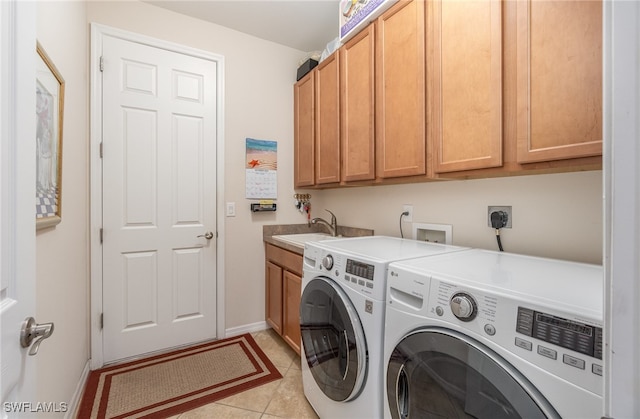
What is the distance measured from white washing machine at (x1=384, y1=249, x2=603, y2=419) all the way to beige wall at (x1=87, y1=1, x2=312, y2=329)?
66.2 inches

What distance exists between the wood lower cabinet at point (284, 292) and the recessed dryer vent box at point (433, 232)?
808 millimetres

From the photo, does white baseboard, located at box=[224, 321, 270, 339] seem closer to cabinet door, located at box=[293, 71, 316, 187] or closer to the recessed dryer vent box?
cabinet door, located at box=[293, 71, 316, 187]

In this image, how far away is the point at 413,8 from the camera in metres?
1.45

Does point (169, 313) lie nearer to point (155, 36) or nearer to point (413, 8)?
point (155, 36)

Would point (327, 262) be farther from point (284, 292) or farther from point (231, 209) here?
point (231, 209)

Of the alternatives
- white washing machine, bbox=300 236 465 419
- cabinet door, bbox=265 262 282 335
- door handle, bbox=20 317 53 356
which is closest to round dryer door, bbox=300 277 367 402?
white washing machine, bbox=300 236 465 419

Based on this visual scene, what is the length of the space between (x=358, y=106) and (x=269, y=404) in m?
1.91

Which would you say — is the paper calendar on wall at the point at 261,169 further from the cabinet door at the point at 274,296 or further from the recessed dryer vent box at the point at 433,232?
the recessed dryer vent box at the point at 433,232

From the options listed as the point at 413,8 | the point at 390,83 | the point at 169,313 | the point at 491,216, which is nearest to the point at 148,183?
the point at 169,313

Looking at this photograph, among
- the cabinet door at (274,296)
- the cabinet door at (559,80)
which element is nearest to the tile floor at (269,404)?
the cabinet door at (274,296)

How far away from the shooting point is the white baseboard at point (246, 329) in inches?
92.3

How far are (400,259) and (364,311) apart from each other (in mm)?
252

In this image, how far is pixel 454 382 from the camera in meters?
0.76

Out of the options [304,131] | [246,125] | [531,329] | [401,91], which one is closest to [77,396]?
[246,125]
